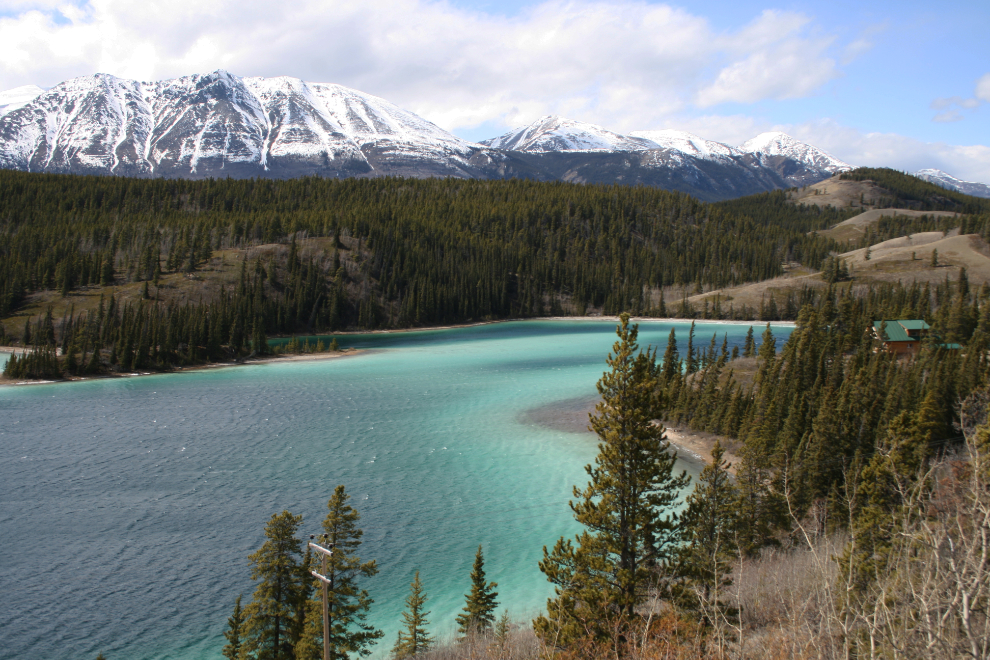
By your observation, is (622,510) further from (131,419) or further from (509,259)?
(509,259)

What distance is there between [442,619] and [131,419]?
43.7m

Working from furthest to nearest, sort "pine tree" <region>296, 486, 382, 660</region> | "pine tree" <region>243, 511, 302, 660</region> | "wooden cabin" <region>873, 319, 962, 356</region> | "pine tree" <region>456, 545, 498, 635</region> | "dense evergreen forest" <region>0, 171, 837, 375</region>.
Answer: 1. "dense evergreen forest" <region>0, 171, 837, 375</region>
2. "wooden cabin" <region>873, 319, 962, 356</region>
3. "pine tree" <region>456, 545, 498, 635</region>
4. "pine tree" <region>243, 511, 302, 660</region>
5. "pine tree" <region>296, 486, 382, 660</region>

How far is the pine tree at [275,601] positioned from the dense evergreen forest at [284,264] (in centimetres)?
7274

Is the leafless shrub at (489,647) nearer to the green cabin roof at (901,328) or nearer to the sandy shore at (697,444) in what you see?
the sandy shore at (697,444)

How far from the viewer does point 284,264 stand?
134125 millimetres

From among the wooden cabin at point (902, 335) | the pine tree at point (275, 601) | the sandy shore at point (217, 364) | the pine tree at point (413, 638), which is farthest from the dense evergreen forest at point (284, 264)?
the wooden cabin at point (902, 335)

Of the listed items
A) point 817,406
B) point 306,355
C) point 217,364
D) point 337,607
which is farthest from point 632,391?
point 306,355

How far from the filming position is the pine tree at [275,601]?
59.0 feet

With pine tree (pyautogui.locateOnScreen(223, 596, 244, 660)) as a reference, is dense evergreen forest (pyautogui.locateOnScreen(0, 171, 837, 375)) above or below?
above

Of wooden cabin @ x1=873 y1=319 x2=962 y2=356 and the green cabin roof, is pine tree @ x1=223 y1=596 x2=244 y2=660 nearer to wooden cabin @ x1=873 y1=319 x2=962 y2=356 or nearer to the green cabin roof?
wooden cabin @ x1=873 y1=319 x2=962 y2=356

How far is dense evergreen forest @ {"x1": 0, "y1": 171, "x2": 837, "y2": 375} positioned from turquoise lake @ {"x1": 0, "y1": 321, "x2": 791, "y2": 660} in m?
24.0

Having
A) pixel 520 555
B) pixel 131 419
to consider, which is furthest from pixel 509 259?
pixel 520 555

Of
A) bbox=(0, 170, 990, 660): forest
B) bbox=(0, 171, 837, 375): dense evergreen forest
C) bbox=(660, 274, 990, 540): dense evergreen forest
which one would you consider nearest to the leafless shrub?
bbox=(0, 170, 990, 660): forest

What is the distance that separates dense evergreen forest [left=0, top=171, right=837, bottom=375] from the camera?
312ft
